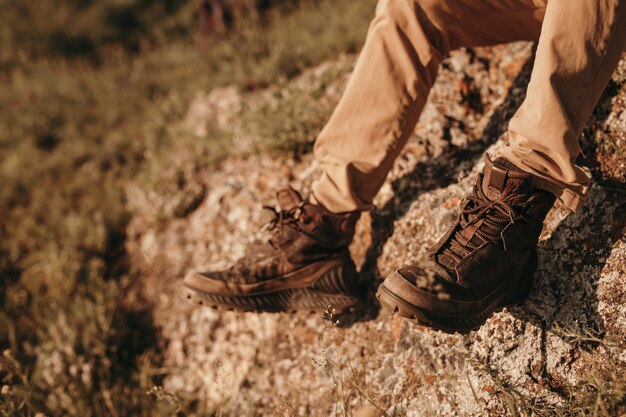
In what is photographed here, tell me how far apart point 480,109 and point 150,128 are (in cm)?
311

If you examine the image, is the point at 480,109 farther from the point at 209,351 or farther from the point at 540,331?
the point at 209,351

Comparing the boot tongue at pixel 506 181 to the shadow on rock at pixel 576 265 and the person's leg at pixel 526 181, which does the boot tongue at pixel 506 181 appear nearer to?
the person's leg at pixel 526 181

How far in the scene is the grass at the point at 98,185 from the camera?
3.16m

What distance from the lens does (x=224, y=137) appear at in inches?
165

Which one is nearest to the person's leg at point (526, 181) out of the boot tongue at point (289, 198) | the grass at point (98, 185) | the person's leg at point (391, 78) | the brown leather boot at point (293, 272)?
the person's leg at point (391, 78)

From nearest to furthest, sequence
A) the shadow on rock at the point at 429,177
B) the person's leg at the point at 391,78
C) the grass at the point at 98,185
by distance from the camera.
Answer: the person's leg at the point at 391,78 → the shadow on rock at the point at 429,177 → the grass at the point at 98,185

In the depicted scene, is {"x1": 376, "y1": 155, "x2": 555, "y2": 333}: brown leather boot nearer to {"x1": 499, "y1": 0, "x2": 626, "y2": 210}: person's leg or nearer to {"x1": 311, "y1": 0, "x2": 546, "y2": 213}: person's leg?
{"x1": 499, "y1": 0, "x2": 626, "y2": 210}: person's leg

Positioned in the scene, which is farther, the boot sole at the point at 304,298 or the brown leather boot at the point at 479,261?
the boot sole at the point at 304,298

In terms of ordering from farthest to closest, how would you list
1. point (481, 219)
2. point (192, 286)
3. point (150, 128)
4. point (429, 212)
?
point (150, 128) < point (429, 212) < point (192, 286) < point (481, 219)

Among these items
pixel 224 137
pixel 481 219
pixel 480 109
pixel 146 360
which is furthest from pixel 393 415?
pixel 224 137

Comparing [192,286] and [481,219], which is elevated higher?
[481,219]

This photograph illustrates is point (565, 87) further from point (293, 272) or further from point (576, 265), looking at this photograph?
point (293, 272)

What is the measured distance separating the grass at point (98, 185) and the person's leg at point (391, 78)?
3.81ft

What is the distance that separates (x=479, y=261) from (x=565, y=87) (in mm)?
721
